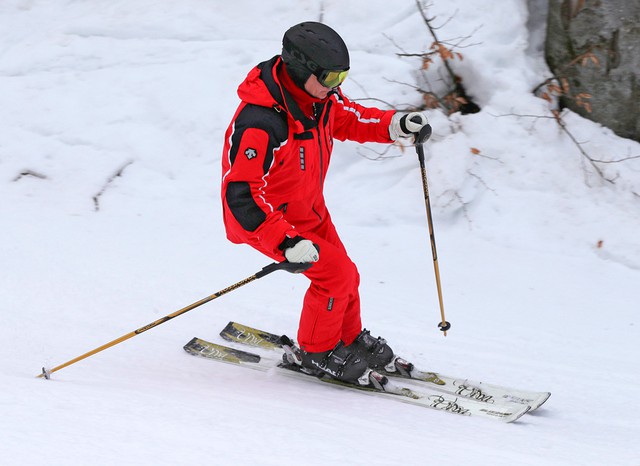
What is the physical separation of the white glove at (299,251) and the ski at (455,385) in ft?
3.75

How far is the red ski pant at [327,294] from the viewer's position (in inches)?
156

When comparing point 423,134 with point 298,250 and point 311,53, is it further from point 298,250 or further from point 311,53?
point 298,250

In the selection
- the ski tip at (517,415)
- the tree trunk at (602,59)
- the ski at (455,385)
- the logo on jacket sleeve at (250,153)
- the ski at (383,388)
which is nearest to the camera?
the logo on jacket sleeve at (250,153)

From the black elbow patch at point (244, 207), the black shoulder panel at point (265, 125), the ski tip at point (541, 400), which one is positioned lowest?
the ski tip at point (541, 400)

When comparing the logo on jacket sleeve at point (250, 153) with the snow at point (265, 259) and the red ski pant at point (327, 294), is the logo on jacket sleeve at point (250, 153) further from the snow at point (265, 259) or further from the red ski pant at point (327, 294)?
the snow at point (265, 259)

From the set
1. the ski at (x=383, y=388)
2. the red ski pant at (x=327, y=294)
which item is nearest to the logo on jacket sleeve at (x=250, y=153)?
the red ski pant at (x=327, y=294)

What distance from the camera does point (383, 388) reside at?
13.8 ft

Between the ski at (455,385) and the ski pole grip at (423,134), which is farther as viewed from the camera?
the ski pole grip at (423,134)

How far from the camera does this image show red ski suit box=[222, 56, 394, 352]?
3.59 meters

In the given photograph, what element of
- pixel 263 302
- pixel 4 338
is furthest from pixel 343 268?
pixel 4 338

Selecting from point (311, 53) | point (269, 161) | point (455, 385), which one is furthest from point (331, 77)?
point (455, 385)

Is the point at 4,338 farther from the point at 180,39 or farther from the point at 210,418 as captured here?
the point at 180,39

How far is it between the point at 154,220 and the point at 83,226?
57 cm

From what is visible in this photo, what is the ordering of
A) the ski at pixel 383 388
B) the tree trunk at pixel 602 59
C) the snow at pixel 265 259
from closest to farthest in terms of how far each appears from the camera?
the snow at pixel 265 259 < the ski at pixel 383 388 < the tree trunk at pixel 602 59
